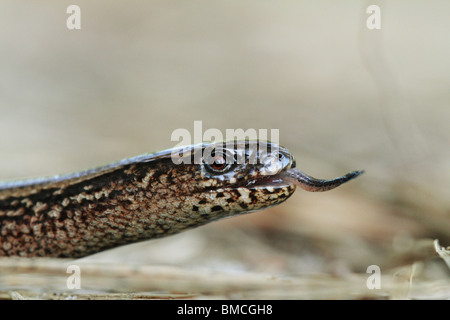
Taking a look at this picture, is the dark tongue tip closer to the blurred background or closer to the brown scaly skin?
the brown scaly skin

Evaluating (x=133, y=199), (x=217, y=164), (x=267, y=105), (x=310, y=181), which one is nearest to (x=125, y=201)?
(x=133, y=199)

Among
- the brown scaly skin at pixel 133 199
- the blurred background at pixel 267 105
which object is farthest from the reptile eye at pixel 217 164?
the blurred background at pixel 267 105

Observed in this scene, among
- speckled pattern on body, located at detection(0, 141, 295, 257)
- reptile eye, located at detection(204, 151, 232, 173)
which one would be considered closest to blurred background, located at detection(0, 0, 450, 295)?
speckled pattern on body, located at detection(0, 141, 295, 257)

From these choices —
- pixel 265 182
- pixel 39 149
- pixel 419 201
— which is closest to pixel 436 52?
pixel 419 201

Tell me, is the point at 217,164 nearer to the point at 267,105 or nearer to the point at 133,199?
the point at 133,199

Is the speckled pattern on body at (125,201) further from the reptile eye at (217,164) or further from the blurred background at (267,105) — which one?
the blurred background at (267,105)

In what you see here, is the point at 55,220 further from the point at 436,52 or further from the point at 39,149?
the point at 436,52
